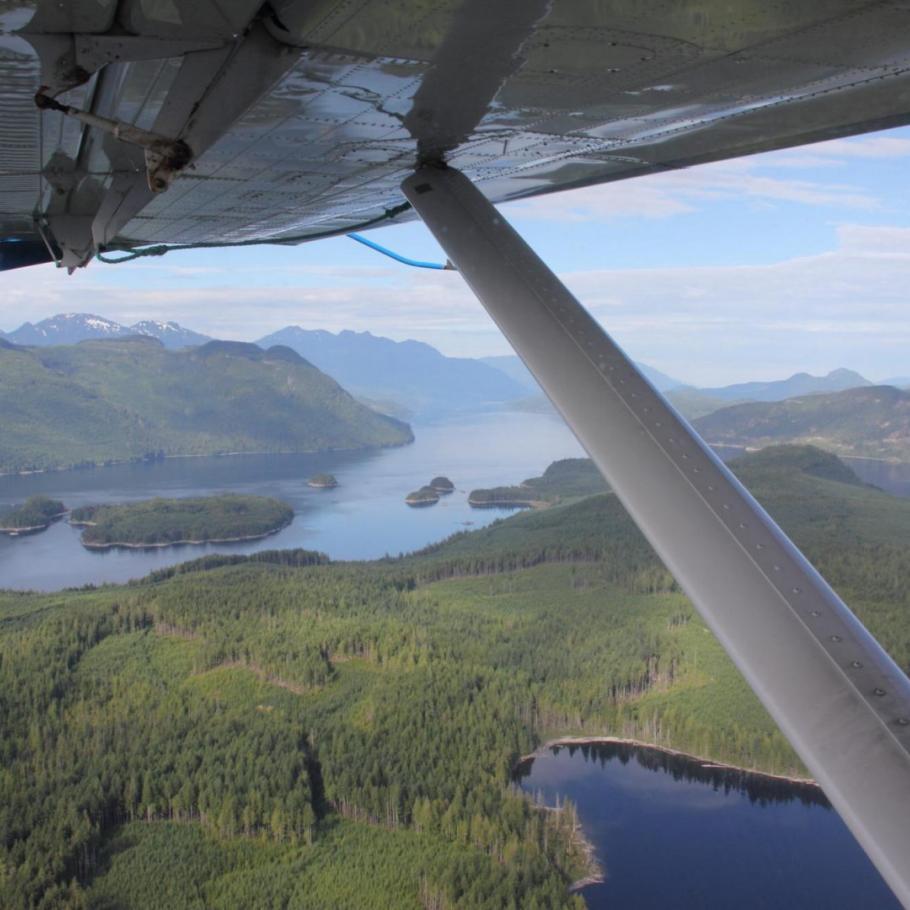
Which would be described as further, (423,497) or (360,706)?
(423,497)

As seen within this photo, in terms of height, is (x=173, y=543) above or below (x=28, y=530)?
above

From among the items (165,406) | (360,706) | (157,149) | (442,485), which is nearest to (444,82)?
(157,149)

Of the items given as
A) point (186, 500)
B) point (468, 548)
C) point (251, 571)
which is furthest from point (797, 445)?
point (186, 500)

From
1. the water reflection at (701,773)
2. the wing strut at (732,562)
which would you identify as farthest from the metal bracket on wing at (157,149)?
the water reflection at (701,773)

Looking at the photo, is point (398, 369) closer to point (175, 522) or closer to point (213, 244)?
point (175, 522)

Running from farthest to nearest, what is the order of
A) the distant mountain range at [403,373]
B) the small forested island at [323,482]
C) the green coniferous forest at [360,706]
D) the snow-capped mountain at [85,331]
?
the snow-capped mountain at [85,331] < the distant mountain range at [403,373] < the small forested island at [323,482] < the green coniferous forest at [360,706]

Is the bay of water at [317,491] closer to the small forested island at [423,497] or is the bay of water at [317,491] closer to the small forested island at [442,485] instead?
the small forested island at [423,497]

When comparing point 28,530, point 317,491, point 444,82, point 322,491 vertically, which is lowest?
point 28,530
